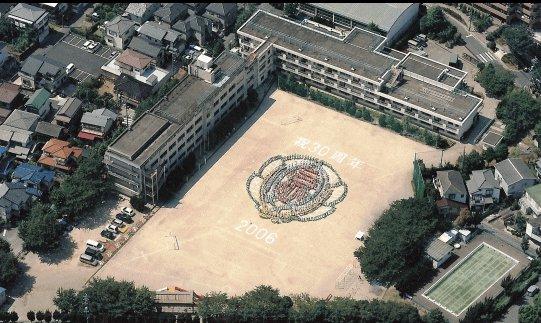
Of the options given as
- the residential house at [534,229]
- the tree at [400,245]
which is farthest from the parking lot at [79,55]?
the residential house at [534,229]

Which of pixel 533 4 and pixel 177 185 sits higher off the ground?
pixel 533 4

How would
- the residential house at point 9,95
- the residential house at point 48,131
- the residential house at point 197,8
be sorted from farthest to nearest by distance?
the residential house at point 197,8 → the residential house at point 9,95 → the residential house at point 48,131

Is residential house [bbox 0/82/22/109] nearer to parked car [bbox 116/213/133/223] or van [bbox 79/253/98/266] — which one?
parked car [bbox 116/213/133/223]

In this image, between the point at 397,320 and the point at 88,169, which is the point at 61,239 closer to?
the point at 88,169

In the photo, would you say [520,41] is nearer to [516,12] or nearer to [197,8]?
[516,12]

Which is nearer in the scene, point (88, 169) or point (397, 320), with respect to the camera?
point (397, 320)

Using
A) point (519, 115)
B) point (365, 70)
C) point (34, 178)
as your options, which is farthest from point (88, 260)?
point (519, 115)

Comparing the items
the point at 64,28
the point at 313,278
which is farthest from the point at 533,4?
the point at 64,28

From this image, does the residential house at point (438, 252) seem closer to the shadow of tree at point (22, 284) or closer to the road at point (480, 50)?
the road at point (480, 50)
